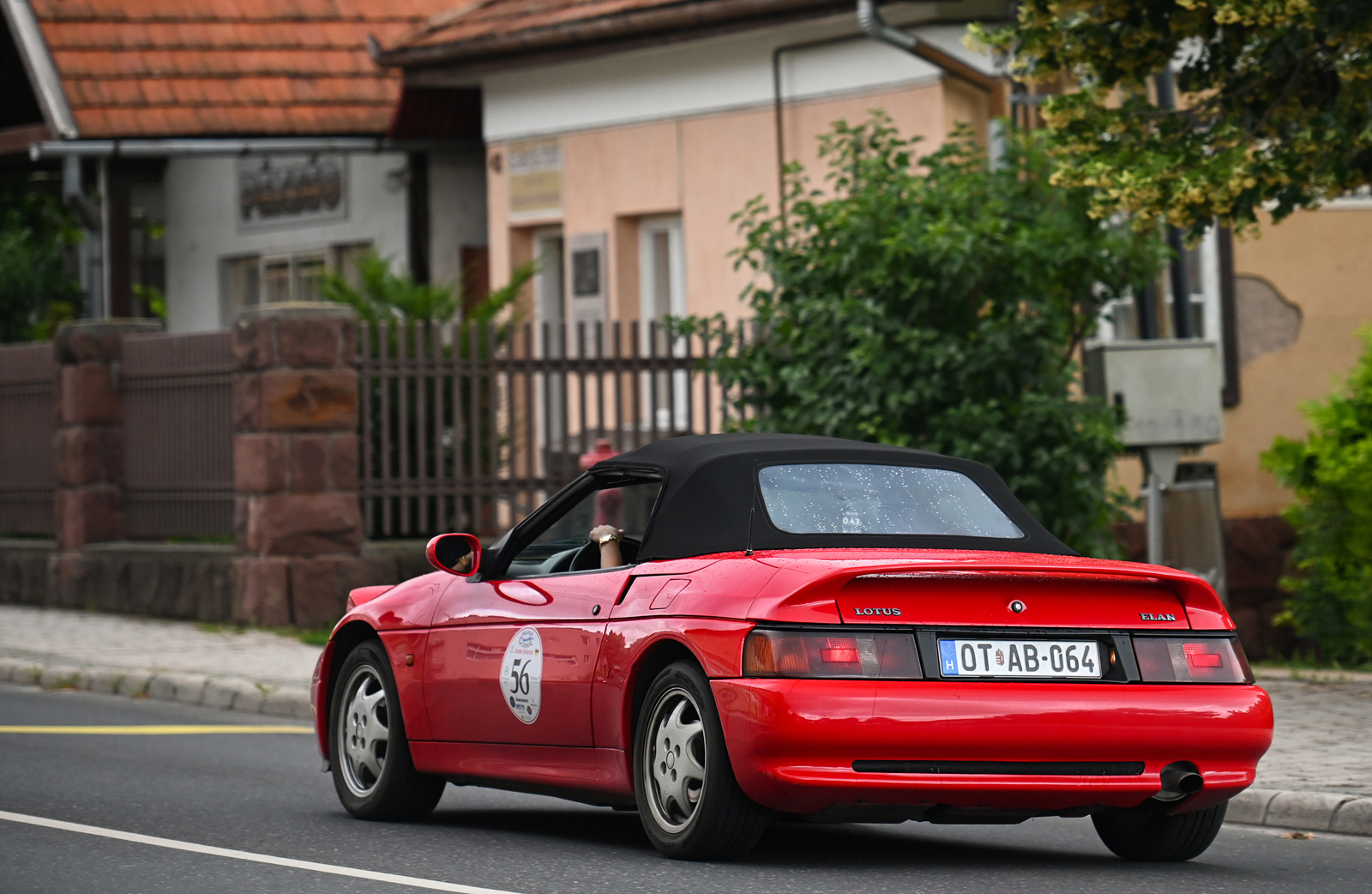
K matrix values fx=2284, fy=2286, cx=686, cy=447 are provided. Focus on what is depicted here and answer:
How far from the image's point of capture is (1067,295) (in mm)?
14352

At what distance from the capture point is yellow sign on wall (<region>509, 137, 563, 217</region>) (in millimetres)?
21469

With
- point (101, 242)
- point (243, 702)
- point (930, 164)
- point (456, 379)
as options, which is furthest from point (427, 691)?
point (101, 242)

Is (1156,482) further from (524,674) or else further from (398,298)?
(524,674)

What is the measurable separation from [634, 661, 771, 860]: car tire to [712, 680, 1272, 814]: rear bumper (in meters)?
0.11

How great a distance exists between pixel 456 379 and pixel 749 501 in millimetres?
10012

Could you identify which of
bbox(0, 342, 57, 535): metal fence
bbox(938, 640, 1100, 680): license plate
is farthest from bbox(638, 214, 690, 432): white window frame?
bbox(938, 640, 1100, 680): license plate

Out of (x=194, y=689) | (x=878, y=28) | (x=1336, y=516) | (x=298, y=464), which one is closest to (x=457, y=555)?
(x=194, y=689)

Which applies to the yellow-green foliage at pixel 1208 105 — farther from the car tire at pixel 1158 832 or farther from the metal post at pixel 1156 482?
the car tire at pixel 1158 832

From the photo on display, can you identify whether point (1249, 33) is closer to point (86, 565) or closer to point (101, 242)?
point (86, 565)

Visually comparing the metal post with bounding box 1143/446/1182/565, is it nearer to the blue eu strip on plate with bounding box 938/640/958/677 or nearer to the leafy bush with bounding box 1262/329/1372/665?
the leafy bush with bounding box 1262/329/1372/665

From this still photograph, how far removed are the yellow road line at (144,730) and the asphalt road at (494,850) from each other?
139 centimetres

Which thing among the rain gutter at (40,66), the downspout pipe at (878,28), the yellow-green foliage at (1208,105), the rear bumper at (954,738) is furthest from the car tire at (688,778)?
the rain gutter at (40,66)

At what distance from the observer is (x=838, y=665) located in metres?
6.57

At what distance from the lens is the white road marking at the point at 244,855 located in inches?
261
